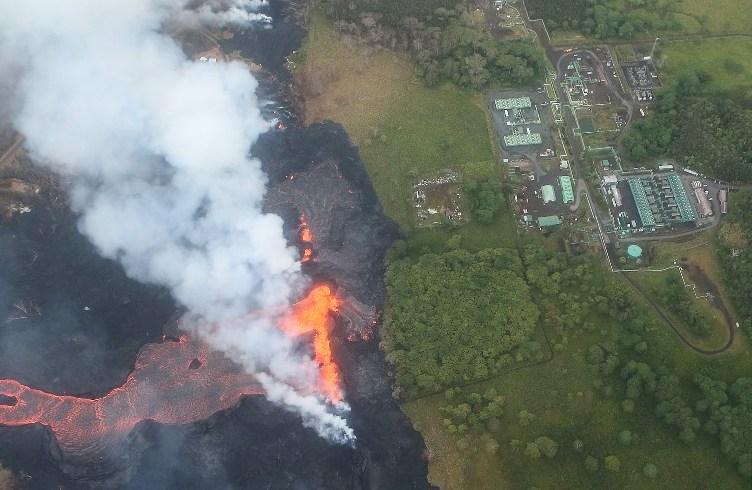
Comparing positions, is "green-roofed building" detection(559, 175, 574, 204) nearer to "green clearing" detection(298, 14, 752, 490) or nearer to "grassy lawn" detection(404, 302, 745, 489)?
"green clearing" detection(298, 14, 752, 490)

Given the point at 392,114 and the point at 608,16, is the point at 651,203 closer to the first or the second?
the point at 608,16

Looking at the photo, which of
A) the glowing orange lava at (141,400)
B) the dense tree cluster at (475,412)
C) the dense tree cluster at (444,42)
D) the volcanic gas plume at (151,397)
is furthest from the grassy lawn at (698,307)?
the glowing orange lava at (141,400)

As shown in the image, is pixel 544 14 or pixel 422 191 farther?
pixel 544 14

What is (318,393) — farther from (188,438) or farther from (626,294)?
(626,294)

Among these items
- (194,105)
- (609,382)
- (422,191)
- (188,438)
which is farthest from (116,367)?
(609,382)

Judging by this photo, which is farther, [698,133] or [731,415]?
[698,133]

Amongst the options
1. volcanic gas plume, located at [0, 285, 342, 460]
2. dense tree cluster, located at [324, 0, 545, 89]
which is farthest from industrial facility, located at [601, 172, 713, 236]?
volcanic gas plume, located at [0, 285, 342, 460]

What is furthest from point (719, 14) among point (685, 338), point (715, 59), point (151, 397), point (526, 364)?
point (151, 397)
